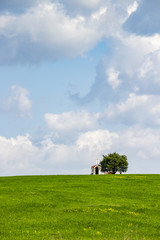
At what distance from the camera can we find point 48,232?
2281 cm

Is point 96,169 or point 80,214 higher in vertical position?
point 96,169

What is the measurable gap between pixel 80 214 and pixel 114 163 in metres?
88.6

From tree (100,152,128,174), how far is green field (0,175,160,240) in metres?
72.4

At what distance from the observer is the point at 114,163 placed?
116 m

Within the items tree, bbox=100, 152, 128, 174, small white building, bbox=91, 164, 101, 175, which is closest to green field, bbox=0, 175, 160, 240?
small white building, bbox=91, 164, 101, 175

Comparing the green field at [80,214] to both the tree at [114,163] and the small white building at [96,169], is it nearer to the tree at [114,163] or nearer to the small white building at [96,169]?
the small white building at [96,169]

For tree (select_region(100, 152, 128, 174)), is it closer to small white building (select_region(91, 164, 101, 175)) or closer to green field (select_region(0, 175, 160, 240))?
small white building (select_region(91, 164, 101, 175))

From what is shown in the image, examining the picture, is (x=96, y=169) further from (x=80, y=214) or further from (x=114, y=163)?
(x=80, y=214)

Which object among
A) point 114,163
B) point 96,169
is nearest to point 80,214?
point 96,169

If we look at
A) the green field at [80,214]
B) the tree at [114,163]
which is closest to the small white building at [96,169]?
the tree at [114,163]

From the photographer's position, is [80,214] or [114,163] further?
[114,163]

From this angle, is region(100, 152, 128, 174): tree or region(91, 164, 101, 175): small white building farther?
region(100, 152, 128, 174): tree

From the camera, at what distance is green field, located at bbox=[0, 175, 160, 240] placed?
74.8 ft

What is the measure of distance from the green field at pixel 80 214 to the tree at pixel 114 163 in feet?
238
